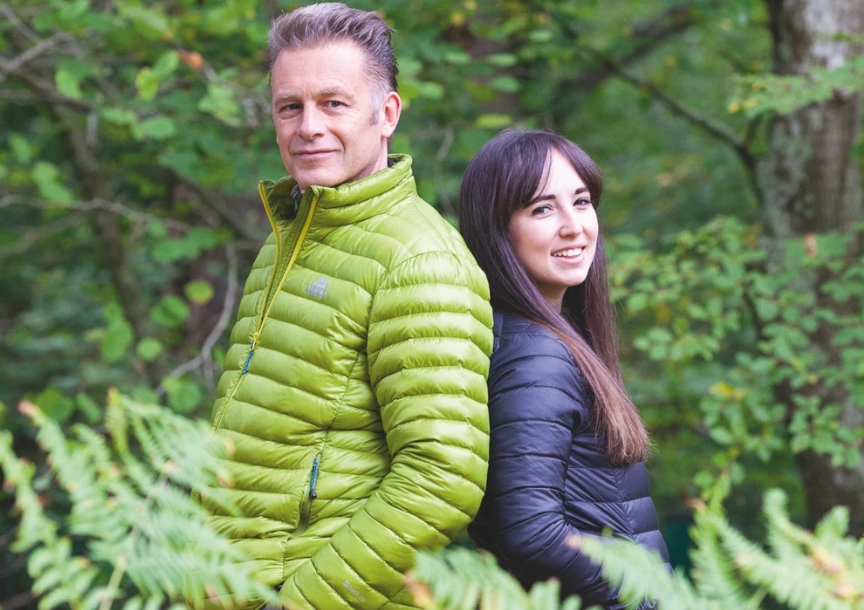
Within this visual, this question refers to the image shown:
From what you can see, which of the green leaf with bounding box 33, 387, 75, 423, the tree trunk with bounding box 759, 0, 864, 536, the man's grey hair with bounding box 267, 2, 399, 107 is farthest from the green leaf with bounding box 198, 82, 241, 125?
the tree trunk with bounding box 759, 0, 864, 536

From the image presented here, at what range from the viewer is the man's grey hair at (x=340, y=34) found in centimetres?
195

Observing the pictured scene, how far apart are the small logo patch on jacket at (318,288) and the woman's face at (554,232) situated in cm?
49

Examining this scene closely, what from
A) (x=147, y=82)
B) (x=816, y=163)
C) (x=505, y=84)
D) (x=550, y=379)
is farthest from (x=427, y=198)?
(x=550, y=379)

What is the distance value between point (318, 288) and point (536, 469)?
1.86 ft

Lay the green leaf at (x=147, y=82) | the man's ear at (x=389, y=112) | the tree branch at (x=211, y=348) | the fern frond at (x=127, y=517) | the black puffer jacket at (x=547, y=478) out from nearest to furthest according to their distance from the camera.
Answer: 1. the fern frond at (x=127, y=517)
2. the black puffer jacket at (x=547, y=478)
3. the man's ear at (x=389, y=112)
4. the green leaf at (x=147, y=82)
5. the tree branch at (x=211, y=348)

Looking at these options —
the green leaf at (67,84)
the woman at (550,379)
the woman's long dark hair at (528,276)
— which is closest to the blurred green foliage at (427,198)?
the green leaf at (67,84)

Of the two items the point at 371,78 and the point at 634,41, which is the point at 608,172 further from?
the point at 371,78

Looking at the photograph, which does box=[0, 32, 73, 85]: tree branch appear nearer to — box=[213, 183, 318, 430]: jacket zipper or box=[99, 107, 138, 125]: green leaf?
box=[99, 107, 138, 125]: green leaf

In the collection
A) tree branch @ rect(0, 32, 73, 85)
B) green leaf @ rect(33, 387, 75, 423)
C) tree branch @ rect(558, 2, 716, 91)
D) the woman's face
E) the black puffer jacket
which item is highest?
tree branch @ rect(558, 2, 716, 91)

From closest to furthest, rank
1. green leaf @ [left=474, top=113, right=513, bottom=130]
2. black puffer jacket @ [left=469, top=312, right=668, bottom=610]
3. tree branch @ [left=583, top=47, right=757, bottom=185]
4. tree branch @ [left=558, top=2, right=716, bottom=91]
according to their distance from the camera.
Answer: black puffer jacket @ [left=469, top=312, right=668, bottom=610]
green leaf @ [left=474, top=113, right=513, bottom=130]
tree branch @ [left=583, top=47, right=757, bottom=185]
tree branch @ [left=558, top=2, right=716, bottom=91]

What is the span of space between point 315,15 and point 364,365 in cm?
75

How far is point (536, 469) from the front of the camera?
1.81 meters

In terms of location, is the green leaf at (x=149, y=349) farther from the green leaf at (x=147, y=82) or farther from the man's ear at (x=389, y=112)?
the man's ear at (x=389, y=112)

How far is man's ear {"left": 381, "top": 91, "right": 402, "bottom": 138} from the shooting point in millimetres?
2045
